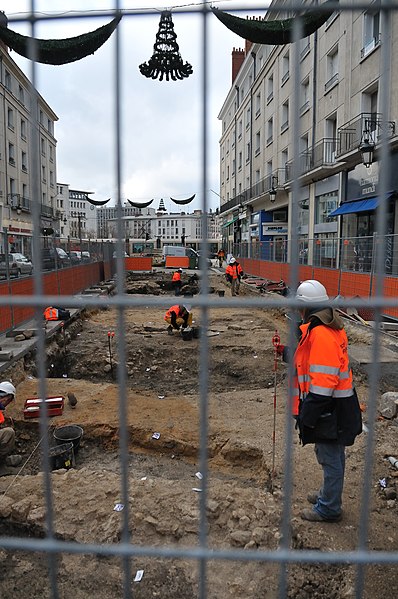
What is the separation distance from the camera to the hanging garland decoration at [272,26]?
138 cm

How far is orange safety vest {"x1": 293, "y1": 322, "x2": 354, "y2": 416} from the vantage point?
3266 millimetres

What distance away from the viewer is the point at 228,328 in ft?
42.7

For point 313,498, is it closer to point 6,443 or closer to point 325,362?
point 325,362

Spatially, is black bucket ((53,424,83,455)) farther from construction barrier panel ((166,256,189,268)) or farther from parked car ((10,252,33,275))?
construction barrier panel ((166,256,189,268))

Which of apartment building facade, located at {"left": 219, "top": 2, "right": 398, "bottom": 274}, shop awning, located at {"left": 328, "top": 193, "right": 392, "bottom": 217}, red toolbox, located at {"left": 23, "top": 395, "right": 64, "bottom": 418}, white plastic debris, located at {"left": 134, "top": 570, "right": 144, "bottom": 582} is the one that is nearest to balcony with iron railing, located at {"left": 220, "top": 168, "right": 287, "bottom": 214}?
apartment building facade, located at {"left": 219, "top": 2, "right": 398, "bottom": 274}

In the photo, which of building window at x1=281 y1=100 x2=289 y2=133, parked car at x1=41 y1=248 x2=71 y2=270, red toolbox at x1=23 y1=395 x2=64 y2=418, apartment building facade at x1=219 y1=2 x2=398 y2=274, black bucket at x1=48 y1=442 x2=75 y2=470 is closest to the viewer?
black bucket at x1=48 y1=442 x2=75 y2=470

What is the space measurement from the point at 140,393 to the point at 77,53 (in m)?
6.84

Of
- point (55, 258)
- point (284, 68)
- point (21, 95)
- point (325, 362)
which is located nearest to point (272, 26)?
point (21, 95)

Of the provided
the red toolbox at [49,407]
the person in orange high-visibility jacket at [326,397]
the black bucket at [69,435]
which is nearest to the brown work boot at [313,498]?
the person in orange high-visibility jacket at [326,397]

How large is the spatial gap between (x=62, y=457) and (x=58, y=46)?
14.5ft

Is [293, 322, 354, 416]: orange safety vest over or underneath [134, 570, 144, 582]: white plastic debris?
over

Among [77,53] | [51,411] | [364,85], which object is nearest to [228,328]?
[51,411]

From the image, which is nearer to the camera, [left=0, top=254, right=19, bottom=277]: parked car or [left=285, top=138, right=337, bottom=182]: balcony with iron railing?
[left=0, top=254, right=19, bottom=277]: parked car

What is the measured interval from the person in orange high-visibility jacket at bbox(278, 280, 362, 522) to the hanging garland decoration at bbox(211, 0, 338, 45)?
5.90 ft
